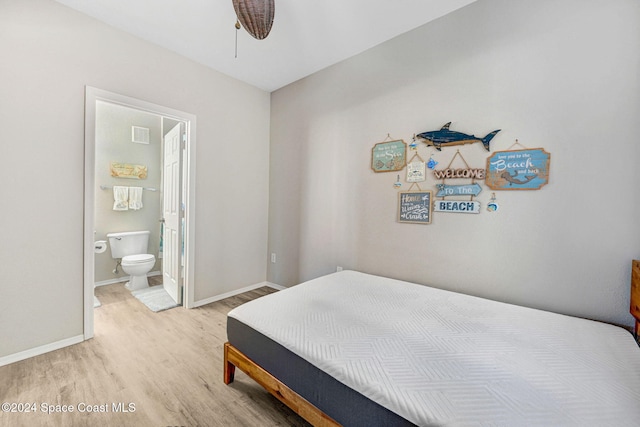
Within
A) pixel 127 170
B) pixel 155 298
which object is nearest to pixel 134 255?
pixel 155 298

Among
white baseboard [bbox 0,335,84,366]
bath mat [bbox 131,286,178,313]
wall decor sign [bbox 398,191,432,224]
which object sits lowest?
white baseboard [bbox 0,335,84,366]

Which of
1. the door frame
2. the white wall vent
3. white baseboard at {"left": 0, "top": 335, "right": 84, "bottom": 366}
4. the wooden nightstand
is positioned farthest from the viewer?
the white wall vent

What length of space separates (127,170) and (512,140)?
4.40 metres

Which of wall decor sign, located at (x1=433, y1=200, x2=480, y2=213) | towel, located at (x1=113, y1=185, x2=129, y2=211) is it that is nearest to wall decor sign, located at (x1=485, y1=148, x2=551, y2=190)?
wall decor sign, located at (x1=433, y1=200, x2=480, y2=213)

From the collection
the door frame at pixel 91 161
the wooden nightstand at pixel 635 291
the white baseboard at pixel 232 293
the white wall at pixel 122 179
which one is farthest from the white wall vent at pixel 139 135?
the wooden nightstand at pixel 635 291

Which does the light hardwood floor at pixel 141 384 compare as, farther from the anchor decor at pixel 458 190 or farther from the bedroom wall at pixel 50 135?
the anchor decor at pixel 458 190

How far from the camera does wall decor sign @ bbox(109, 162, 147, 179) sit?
3439mm

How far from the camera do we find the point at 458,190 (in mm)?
1921

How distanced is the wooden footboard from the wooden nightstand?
1620 millimetres

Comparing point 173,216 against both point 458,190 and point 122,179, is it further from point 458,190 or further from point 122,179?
point 458,190

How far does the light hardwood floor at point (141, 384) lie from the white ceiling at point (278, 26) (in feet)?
8.43

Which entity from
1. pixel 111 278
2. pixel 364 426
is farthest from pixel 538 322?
pixel 111 278

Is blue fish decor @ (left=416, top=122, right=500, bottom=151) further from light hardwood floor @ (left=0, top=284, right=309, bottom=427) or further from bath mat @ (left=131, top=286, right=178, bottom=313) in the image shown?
bath mat @ (left=131, top=286, right=178, bottom=313)

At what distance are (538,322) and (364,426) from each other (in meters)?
1.18
